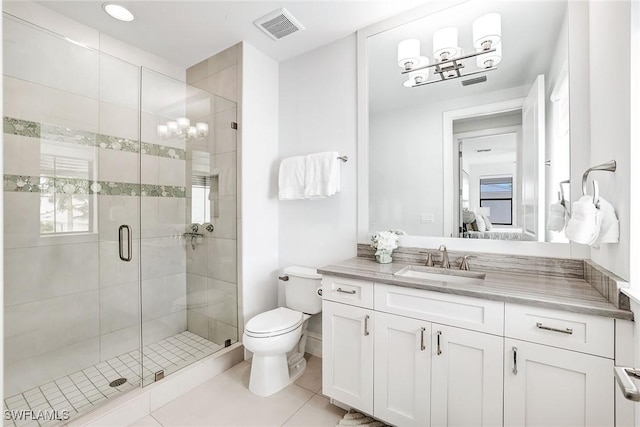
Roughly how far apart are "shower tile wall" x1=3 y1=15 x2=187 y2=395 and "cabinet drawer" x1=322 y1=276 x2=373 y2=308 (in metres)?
1.43

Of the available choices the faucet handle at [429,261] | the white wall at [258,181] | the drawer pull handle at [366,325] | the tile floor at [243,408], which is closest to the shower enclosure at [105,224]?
the white wall at [258,181]

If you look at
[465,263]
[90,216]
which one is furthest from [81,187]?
[465,263]

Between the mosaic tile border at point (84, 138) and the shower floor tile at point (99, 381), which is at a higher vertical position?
the mosaic tile border at point (84, 138)

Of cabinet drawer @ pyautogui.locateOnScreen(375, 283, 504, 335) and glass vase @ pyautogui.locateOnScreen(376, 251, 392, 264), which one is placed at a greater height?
glass vase @ pyautogui.locateOnScreen(376, 251, 392, 264)

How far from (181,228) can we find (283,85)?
5.04 feet

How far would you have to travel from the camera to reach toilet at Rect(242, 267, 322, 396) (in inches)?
72.3

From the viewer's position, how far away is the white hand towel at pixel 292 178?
229 cm

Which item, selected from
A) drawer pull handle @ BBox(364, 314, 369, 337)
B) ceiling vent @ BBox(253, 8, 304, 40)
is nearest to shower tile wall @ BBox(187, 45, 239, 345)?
ceiling vent @ BBox(253, 8, 304, 40)

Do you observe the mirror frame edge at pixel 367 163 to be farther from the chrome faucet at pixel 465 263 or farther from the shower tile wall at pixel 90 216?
the shower tile wall at pixel 90 216

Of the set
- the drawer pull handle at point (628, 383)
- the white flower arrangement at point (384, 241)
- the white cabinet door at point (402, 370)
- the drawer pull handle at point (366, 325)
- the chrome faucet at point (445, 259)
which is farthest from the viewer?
the white flower arrangement at point (384, 241)

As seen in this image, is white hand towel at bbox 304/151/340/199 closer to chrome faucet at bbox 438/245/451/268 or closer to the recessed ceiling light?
chrome faucet at bbox 438/245/451/268

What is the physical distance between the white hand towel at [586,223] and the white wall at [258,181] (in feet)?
6.59

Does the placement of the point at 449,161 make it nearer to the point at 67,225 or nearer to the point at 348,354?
the point at 348,354

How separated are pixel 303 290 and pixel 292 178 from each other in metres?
0.89
